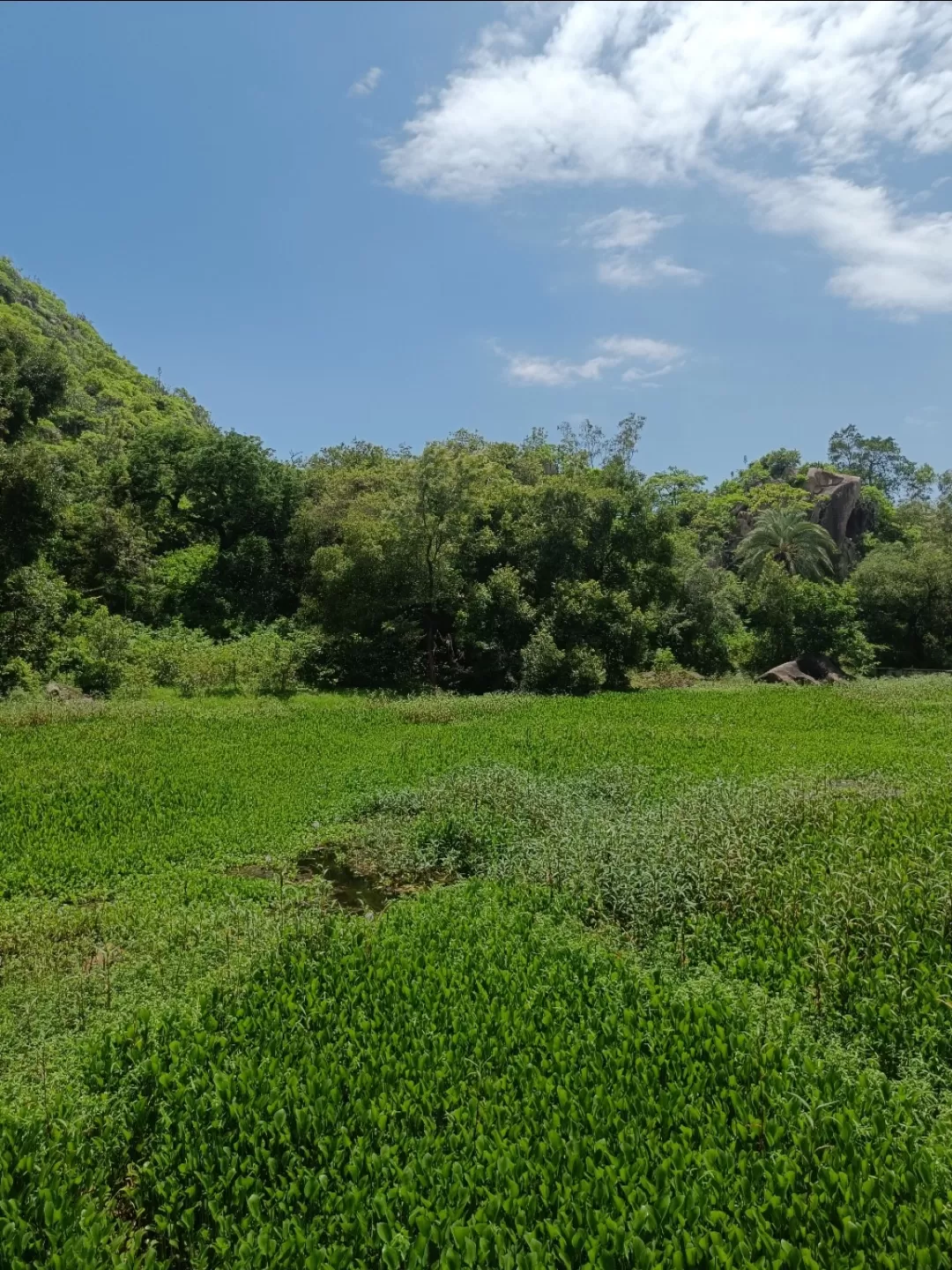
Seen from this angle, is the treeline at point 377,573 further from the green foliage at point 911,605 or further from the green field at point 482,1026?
the green field at point 482,1026

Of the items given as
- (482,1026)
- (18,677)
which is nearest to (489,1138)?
(482,1026)

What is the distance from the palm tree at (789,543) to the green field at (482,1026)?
95.3 feet

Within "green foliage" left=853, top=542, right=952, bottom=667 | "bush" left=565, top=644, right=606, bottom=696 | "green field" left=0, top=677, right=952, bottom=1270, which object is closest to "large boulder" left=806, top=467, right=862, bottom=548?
"green foliage" left=853, top=542, right=952, bottom=667

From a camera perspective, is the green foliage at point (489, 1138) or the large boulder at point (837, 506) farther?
the large boulder at point (837, 506)

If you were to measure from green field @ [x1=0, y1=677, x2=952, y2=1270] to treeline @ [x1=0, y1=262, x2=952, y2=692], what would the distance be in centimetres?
1276

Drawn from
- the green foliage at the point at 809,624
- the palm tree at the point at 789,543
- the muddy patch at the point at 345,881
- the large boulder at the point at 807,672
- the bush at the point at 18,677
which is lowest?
the muddy patch at the point at 345,881

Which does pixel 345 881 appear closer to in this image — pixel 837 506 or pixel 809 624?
pixel 809 624

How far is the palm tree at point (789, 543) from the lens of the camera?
38.9 metres

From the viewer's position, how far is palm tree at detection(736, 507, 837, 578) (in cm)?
3887

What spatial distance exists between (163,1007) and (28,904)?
3.54 metres

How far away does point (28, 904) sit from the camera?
8.19 m

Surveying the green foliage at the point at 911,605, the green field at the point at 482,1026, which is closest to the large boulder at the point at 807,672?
the green foliage at the point at 911,605

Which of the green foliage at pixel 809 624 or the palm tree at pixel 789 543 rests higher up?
the palm tree at pixel 789 543

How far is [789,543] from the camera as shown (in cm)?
3922
